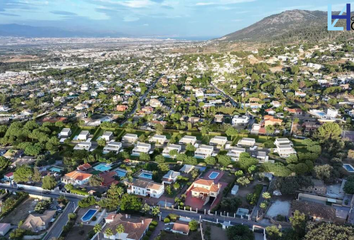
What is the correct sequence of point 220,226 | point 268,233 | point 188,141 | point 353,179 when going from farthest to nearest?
point 188,141
point 353,179
point 220,226
point 268,233

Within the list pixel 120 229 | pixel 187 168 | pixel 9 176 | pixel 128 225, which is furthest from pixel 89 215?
pixel 9 176

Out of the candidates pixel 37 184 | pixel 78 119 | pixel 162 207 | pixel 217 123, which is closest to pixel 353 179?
pixel 162 207

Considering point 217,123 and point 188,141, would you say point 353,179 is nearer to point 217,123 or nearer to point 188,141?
point 188,141

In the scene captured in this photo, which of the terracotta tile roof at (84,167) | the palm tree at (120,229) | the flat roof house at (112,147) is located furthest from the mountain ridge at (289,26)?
the palm tree at (120,229)

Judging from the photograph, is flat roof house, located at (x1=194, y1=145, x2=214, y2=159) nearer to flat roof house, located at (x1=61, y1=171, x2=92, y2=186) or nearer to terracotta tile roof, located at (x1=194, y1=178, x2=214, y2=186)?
terracotta tile roof, located at (x1=194, y1=178, x2=214, y2=186)

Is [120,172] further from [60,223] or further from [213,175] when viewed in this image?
[213,175]

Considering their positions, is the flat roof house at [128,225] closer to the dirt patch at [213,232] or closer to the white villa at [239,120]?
the dirt patch at [213,232]

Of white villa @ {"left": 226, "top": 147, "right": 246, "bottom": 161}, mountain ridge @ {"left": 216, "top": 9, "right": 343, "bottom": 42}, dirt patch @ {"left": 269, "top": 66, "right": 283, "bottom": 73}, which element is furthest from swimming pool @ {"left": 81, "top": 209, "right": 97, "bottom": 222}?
mountain ridge @ {"left": 216, "top": 9, "right": 343, "bottom": 42}
